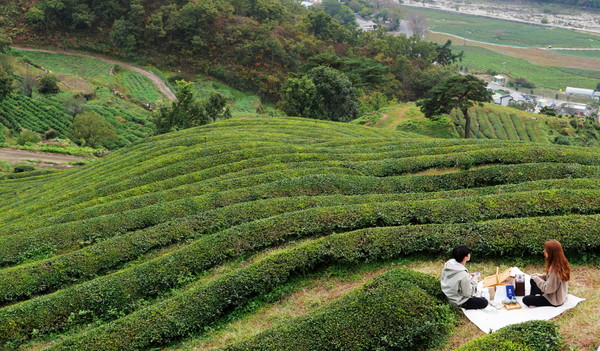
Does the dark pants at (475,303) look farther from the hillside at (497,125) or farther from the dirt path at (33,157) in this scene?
the hillside at (497,125)

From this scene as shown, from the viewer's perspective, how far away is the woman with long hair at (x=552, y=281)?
31.3 ft

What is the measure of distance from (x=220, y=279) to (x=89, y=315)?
3.69m

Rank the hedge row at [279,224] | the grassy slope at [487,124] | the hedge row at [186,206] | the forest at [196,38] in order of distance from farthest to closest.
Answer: the forest at [196,38] → the grassy slope at [487,124] → the hedge row at [186,206] → the hedge row at [279,224]

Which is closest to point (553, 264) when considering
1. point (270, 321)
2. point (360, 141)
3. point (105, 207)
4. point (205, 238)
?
point (270, 321)

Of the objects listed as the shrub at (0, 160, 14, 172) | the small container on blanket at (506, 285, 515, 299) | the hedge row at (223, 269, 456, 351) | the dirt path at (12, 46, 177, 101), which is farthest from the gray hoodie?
the dirt path at (12, 46, 177, 101)

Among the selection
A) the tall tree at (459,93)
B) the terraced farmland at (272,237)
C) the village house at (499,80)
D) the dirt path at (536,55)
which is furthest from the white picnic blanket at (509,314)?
the dirt path at (536,55)

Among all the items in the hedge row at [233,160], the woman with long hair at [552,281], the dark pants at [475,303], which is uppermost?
the woman with long hair at [552,281]

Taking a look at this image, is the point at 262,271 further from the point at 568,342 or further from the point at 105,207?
the point at 105,207

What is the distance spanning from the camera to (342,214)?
15648 mm

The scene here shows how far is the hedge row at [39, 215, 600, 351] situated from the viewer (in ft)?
37.2

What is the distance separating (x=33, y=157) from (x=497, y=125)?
180ft

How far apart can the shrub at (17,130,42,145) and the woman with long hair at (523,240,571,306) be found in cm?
4809

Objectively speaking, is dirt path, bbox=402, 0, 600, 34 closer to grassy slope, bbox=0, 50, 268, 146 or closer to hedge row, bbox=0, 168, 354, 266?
grassy slope, bbox=0, 50, 268, 146

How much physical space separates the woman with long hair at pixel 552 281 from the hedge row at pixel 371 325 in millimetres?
1823
